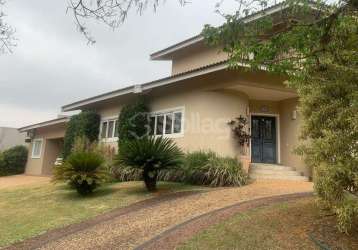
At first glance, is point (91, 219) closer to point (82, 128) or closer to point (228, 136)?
point (228, 136)

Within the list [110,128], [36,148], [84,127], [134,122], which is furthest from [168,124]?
[36,148]

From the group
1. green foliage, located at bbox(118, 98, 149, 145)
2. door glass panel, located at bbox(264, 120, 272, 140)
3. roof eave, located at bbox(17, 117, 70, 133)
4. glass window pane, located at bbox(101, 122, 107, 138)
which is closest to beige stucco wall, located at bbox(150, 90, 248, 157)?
door glass panel, located at bbox(264, 120, 272, 140)

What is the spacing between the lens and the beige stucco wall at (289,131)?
49.8 feet

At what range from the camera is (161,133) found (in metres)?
16.8

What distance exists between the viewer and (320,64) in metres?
6.86

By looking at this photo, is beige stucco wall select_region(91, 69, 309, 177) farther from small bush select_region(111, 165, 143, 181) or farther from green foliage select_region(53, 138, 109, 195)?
green foliage select_region(53, 138, 109, 195)

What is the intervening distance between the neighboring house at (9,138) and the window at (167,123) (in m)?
32.1

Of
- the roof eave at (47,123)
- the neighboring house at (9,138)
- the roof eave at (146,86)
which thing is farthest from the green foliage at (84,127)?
the neighboring house at (9,138)

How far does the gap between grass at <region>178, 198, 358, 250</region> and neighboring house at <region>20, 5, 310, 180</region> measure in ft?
21.8

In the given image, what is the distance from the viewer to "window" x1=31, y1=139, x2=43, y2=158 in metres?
26.8

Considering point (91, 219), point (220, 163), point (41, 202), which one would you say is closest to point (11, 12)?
point (91, 219)

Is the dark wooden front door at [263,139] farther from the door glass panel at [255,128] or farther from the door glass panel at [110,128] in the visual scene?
the door glass panel at [110,128]

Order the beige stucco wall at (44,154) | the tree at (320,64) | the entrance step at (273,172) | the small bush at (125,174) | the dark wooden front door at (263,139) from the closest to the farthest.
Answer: the tree at (320,64), the entrance step at (273,172), the small bush at (125,174), the dark wooden front door at (263,139), the beige stucco wall at (44,154)

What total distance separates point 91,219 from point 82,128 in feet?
36.7
